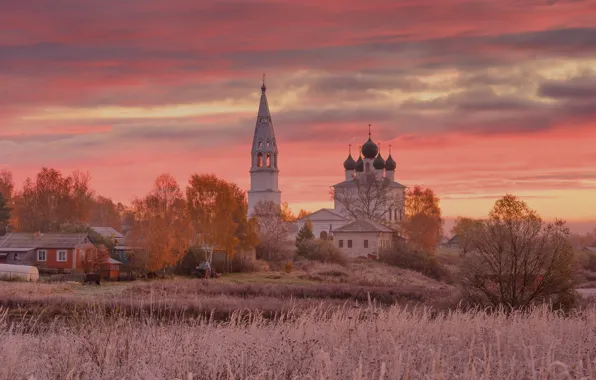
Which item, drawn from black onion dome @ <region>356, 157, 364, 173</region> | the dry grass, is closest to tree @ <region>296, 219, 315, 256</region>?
black onion dome @ <region>356, 157, 364, 173</region>

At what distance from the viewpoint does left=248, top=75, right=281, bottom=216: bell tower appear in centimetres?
12481

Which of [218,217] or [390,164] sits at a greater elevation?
[390,164]

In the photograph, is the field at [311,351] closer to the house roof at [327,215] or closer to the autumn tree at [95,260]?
the autumn tree at [95,260]

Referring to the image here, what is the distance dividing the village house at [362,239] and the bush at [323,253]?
8.34 m

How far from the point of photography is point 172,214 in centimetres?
6656

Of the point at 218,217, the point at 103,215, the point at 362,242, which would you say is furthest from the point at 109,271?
the point at 103,215

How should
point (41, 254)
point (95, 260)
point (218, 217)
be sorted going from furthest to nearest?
point (218, 217)
point (41, 254)
point (95, 260)

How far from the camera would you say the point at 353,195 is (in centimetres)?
11050

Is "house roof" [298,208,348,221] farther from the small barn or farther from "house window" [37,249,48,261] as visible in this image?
the small barn

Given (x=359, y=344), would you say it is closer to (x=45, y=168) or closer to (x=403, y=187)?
(x=45, y=168)

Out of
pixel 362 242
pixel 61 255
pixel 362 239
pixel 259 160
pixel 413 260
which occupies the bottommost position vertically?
pixel 413 260

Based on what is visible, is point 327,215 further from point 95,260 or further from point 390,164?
point 95,260

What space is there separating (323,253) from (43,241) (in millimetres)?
25168

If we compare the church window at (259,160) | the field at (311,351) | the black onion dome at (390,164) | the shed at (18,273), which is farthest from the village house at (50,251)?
the black onion dome at (390,164)
